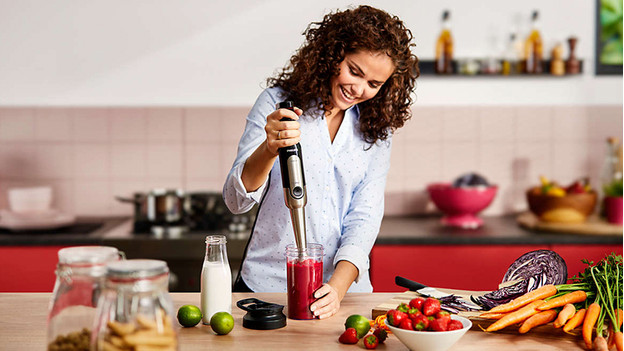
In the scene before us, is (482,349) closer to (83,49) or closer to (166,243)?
(166,243)

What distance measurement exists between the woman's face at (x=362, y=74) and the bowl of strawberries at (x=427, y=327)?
664mm

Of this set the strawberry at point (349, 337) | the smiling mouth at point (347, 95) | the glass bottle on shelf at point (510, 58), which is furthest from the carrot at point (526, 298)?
the glass bottle on shelf at point (510, 58)

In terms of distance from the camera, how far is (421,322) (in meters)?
1.16

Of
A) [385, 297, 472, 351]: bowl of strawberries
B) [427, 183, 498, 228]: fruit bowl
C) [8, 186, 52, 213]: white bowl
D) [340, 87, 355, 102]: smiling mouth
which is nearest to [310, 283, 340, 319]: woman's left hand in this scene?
[385, 297, 472, 351]: bowl of strawberries

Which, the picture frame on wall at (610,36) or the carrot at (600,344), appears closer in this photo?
the carrot at (600,344)

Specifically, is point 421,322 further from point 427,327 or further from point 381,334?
point 381,334

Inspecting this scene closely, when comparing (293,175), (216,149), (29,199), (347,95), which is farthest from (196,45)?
(293,175)

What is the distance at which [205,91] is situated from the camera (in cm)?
337

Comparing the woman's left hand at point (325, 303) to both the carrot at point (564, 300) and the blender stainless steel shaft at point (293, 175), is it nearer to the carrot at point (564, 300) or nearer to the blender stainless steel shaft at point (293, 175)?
the blender stainless steel shaft at point (293, 175)

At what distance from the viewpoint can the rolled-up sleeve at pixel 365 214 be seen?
67.1 inches

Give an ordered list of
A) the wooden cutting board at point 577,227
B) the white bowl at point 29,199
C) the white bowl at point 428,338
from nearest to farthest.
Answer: the white bowl at point 428,338
the wooden cutting board at point 577,227
the white bowl at point 29,199

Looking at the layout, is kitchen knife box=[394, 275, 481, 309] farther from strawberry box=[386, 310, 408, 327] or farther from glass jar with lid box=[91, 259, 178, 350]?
glass jar with lid box=[91, 259, 178, 350]

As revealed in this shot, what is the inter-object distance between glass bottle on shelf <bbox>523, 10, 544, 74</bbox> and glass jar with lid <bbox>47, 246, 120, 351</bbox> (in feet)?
9.45

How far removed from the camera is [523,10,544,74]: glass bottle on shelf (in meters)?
3.32
